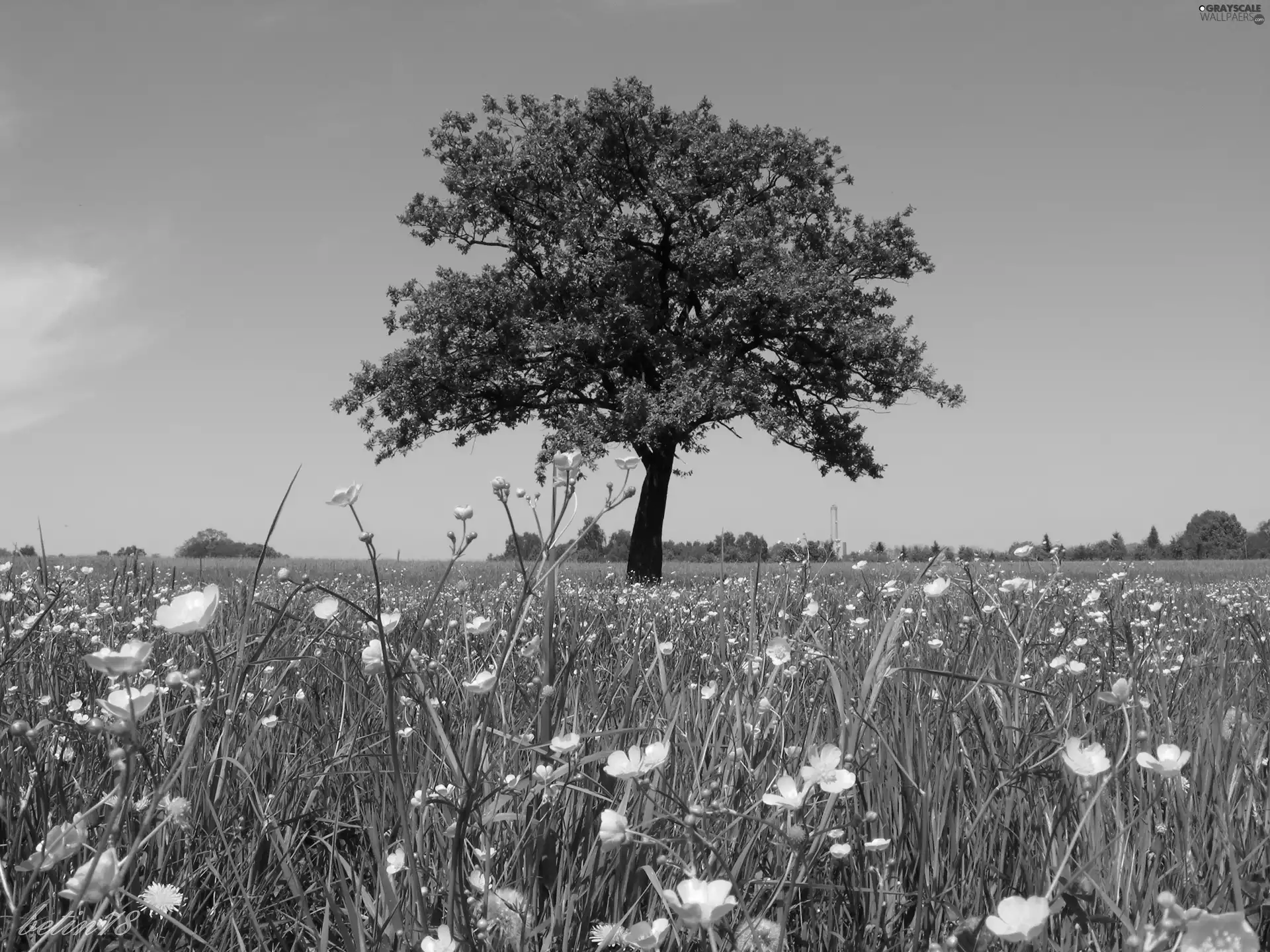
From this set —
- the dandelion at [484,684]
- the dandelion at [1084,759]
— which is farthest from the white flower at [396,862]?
the dandelion at [1084,759]

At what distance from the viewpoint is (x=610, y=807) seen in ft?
6.82

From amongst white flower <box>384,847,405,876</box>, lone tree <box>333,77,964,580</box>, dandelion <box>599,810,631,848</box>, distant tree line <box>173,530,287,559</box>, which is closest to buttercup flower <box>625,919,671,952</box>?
dandelion <box>599,810,631,848</box>

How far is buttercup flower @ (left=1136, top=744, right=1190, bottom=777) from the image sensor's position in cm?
147

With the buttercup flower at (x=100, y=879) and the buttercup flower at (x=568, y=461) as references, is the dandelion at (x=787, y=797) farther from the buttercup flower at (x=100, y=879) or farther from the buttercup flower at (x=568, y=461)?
the buttercup flower at (x=100, y=879)

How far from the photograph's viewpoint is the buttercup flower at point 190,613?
127cm

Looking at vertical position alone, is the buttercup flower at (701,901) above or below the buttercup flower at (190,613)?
below

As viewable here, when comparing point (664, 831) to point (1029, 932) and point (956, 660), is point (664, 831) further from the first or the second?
point (956, 660)

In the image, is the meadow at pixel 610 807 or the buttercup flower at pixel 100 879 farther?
the meadow at pixel 610 807

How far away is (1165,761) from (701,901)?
92cm

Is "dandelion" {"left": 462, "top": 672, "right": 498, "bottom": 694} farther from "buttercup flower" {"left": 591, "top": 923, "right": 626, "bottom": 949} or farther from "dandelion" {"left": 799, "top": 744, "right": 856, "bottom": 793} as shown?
"dandelion" {"left": 799, "top": 744, "right": 856, "bottom": 793}

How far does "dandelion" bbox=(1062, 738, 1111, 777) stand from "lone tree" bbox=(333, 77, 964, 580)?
2023 cm

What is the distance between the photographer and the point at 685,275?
77.9ft

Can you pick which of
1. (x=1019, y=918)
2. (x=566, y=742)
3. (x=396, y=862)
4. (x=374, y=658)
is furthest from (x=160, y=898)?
(x=1019, y=918)

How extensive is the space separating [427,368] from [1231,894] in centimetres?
2272
